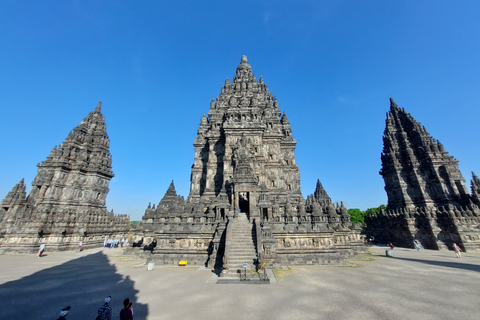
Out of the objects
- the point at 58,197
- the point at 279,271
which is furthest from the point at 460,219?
the point at 58,197

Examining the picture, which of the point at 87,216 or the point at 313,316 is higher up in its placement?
the point at 87,216

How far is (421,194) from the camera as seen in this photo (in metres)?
34.6

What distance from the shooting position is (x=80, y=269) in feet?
48.8

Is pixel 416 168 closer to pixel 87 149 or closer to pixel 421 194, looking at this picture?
pixel 421 194

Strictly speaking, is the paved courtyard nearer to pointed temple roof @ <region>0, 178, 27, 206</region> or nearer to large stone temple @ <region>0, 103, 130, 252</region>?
large stone temple @ <region>0, 103, 130, 252</region>

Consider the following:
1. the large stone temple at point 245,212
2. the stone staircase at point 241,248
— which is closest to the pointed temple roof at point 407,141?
the large stone temple at point 245,212

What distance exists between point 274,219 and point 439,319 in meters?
12.9

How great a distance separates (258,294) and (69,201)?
38.1 meters

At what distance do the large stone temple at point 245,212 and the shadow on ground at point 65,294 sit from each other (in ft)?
17.4

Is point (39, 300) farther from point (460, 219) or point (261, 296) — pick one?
point (460, 219)

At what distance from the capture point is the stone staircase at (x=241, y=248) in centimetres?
1273

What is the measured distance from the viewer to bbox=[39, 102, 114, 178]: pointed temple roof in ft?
112

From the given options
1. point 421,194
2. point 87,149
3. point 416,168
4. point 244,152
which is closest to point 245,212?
point 244,152

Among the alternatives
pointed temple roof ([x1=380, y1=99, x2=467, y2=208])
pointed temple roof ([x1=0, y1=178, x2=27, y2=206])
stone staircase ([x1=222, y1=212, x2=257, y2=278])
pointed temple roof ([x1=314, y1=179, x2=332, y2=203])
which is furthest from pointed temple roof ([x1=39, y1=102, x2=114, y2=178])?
pointed temple roof ([x1=380, y1=99, x2=467, y2=208])
